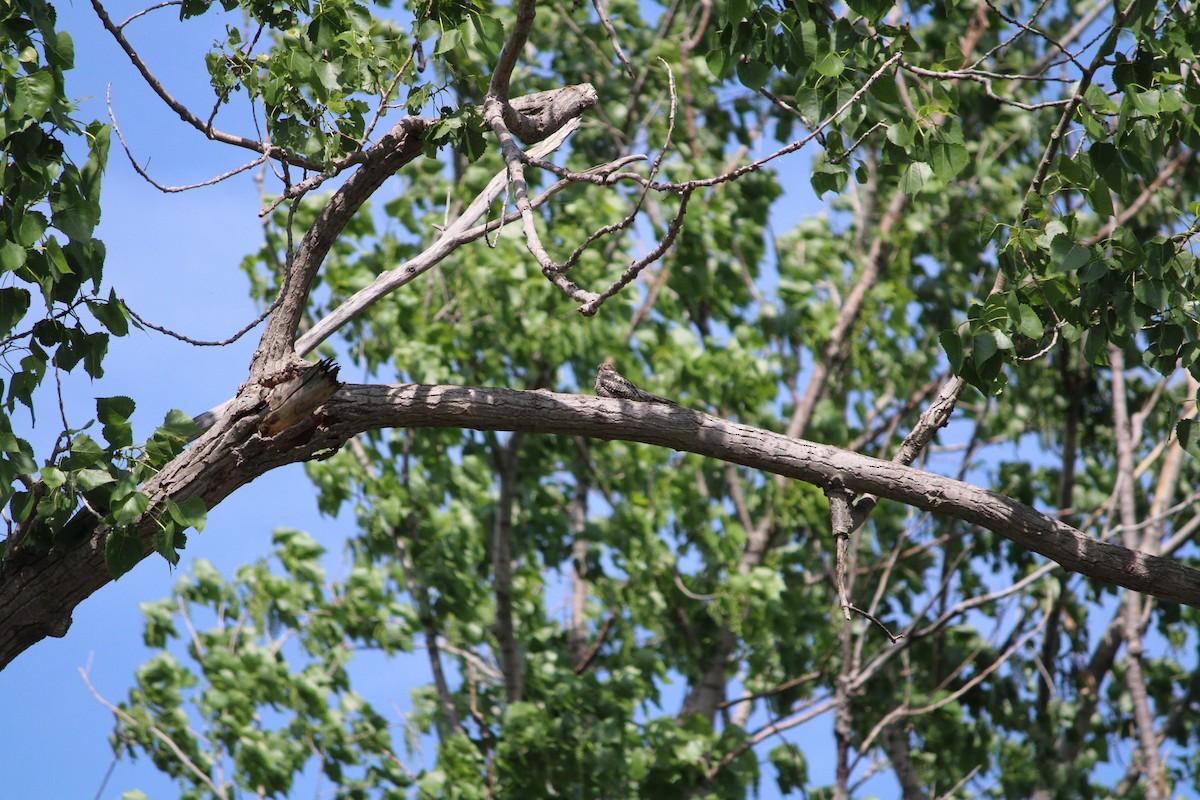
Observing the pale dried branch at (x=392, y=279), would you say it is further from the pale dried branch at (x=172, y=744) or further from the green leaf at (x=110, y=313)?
the pale dried branch at (x=172, y=744)

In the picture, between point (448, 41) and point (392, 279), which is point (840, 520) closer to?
point (392, 279)

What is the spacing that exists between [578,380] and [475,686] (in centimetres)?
195

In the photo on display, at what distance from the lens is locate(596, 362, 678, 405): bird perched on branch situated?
3.51 m

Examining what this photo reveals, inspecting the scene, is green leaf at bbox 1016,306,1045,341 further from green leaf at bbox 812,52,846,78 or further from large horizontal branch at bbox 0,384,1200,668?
green leaf at bbox 812,52,846,78

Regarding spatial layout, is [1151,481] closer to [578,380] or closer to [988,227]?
[578,380]

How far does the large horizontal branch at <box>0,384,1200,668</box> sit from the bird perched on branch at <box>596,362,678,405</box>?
0.06 m

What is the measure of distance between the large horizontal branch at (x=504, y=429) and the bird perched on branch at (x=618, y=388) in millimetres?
62

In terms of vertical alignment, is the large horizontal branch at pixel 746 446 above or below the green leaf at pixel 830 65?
below

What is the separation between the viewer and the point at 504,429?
11.4 ft

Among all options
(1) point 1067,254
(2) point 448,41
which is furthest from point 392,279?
(1) point 1067,254

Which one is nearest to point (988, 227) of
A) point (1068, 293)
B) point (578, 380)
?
point (1068, 293)

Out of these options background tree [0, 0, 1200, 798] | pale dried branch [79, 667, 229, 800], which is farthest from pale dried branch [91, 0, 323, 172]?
pale dried branch [79, 667, 229, 800]

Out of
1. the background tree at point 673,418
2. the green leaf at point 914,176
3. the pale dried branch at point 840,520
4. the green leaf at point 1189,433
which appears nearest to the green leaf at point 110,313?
the background tree at point 673,418

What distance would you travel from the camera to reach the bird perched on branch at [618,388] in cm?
351
